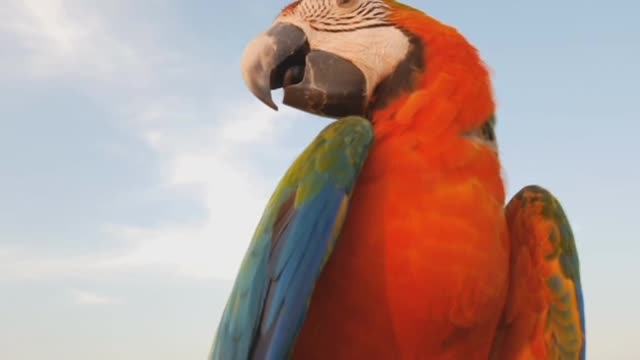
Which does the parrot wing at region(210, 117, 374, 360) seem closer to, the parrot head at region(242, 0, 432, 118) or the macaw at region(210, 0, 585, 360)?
the macaw at region(210, 0, 585, 360)

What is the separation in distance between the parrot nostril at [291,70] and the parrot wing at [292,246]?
0.38m

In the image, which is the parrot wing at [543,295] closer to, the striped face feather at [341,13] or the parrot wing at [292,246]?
the parrot wing at [292,246]

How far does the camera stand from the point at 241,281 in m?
2.43

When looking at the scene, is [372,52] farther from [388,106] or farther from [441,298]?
[441,298]

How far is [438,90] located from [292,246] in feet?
2.44

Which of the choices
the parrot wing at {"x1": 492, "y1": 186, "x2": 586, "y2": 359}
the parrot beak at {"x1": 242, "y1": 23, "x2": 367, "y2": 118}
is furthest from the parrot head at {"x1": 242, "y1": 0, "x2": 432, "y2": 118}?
the parrot wing at {"x1": 492, "y1": 186, "x2": 586, "y2": 359}

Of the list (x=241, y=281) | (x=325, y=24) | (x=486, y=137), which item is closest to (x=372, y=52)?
(x=325, y=24)

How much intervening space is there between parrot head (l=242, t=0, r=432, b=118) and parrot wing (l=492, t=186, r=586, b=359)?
0.70 m

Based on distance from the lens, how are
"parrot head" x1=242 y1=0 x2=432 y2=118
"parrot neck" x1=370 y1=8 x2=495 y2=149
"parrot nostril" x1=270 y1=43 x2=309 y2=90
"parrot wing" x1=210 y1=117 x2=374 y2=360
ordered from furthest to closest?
"parrot nostril" x1=270 y1=43 x2=309 y2=90, "parrot head" x1=242 y1=0 x2=432 y2=118, "parrot neck" x1=370 y1=8 x2=495 y2=149, "parrot wing" x1=210 y1=117 x2=374 y2=360

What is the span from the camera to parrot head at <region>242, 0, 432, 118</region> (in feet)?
8.57

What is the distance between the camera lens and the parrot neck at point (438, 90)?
2.42 m

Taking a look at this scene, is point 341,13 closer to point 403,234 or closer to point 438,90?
point 438,90

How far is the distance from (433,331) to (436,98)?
2.54 ft

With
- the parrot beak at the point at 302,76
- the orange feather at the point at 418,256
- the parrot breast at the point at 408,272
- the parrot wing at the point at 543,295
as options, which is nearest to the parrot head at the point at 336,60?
the parrot beak at the point at 302,76
